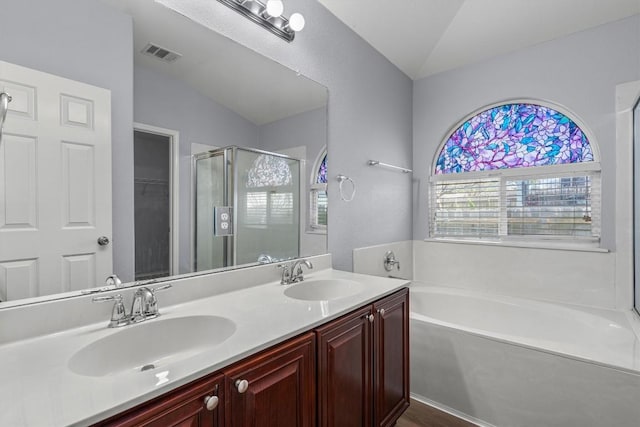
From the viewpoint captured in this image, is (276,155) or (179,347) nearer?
(179,347)

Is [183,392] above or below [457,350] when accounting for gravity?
above

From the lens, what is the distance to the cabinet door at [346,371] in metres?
1.17

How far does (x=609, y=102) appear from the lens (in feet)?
7.29

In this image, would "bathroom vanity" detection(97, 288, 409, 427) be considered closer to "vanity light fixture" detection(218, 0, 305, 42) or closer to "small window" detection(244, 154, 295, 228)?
"small window" detection(244, 154, 295, 228)

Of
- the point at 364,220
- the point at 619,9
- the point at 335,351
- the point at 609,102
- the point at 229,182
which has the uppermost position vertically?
the point at 619,9

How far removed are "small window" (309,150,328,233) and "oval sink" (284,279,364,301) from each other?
0.40 metres

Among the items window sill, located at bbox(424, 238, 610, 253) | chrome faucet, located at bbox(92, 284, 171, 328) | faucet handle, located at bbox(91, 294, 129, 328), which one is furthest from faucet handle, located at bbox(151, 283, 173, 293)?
window sill, located at bbox(424, 238, 610, 253)

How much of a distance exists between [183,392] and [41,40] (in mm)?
1152

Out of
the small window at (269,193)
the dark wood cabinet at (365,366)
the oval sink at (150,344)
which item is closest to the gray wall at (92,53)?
the oval sink at (150,344)

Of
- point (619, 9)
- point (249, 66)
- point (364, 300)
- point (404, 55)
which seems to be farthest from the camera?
point (404, 55)

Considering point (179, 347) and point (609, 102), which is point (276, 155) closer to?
point (179, 347)

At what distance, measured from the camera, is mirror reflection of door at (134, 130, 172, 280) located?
4.04 feet

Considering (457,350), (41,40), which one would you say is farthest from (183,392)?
(457,350)

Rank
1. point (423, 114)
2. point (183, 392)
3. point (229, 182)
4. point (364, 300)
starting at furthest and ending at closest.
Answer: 1. point (423, 114)
2. point (229, 182)
3. point (364, 300)
4. point (183, 392)
